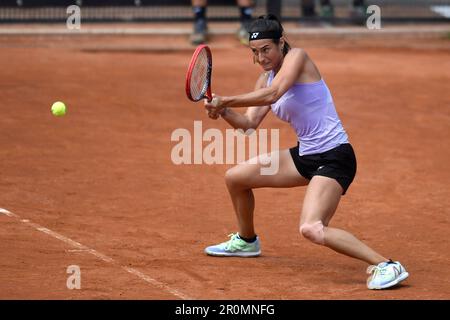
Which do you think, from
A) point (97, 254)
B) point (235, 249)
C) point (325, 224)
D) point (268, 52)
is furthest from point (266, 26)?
point (97, 254)

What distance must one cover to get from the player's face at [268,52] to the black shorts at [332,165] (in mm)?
685

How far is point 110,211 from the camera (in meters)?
8.80

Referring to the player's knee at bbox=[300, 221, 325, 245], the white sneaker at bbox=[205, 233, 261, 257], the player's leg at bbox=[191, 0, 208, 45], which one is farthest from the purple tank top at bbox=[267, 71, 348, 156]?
the player's leg at bbox=[191, 0, 208, 45]

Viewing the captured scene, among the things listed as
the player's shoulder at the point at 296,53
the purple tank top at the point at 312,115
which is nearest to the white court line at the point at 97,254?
the purple tank top at the point at 312,115

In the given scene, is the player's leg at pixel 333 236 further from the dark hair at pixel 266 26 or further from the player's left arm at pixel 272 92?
the dark hair at pixel 266 26

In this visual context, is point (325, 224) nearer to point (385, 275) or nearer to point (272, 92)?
point (385, 275)

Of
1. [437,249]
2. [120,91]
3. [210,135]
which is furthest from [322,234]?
[120,91]

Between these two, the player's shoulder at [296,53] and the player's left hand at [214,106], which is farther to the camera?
the player's shoulder at [296,53]

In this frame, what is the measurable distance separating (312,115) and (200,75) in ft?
2.68

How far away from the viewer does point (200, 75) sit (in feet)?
23.4

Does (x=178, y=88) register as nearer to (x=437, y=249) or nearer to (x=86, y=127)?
(x=86, y=127)

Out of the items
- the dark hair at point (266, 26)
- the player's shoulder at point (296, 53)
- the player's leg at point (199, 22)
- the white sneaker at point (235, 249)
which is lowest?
the white sneaker at point (235, 249)

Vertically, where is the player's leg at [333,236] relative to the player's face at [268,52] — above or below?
below

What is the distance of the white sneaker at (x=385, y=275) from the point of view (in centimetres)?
683
